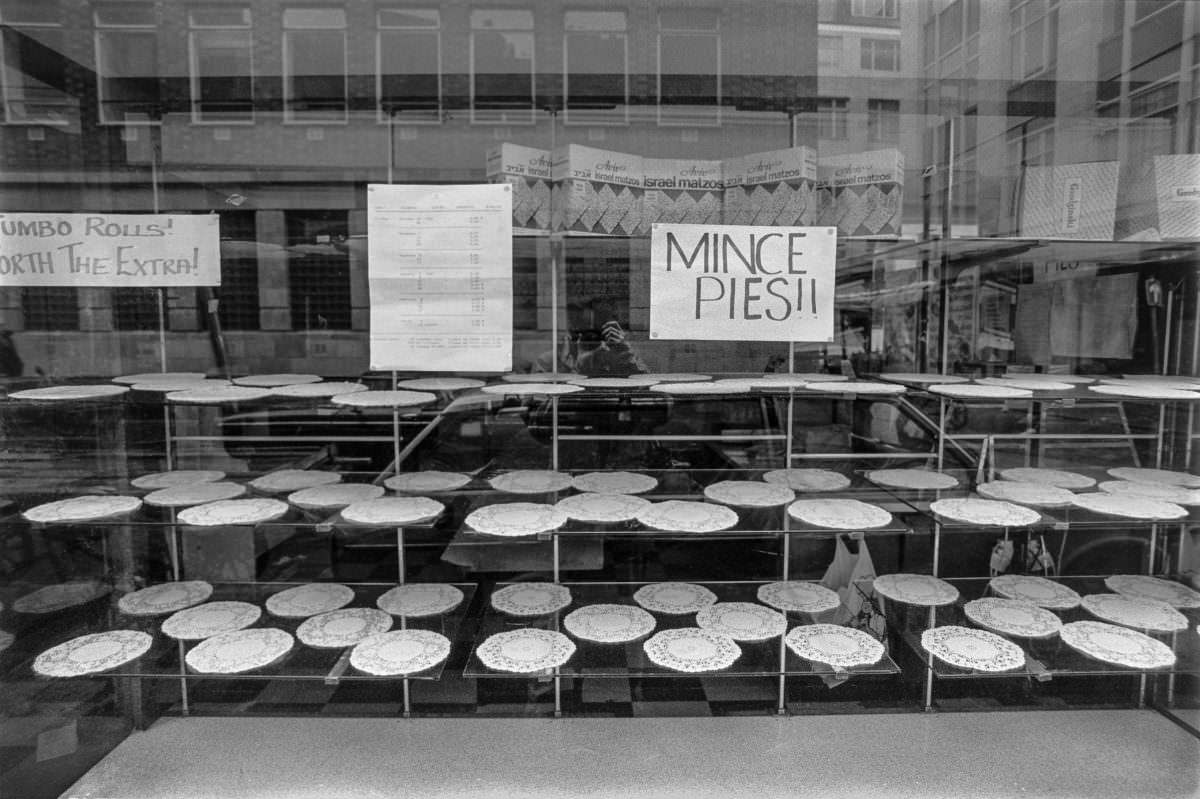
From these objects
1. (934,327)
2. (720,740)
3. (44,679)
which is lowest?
(720,740)

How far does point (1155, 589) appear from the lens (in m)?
2.26

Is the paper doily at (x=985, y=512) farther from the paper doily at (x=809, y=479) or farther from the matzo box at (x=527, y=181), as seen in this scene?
the matzo box at (x=527, y=181)

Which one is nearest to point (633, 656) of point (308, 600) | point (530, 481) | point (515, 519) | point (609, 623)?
point (609, 623)

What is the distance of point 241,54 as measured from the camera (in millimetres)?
2598

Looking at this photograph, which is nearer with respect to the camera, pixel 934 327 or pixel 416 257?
pixel 416 257

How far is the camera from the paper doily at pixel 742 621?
78.4 inches

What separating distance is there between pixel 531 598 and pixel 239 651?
90 centimetres

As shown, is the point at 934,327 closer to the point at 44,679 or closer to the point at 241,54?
the point at 241,54

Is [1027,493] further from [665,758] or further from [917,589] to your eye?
[665,758]

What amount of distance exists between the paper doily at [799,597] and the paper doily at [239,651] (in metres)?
1.59

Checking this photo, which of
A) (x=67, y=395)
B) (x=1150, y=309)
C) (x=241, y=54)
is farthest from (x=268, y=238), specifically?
(x=1150, y=309)

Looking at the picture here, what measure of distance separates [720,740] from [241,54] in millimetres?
3208

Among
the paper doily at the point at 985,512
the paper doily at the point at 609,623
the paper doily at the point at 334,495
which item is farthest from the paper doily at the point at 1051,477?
the paper doily at the point at 334,495

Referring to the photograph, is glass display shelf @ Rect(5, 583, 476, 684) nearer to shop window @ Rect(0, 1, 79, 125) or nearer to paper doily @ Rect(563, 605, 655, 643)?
paper doily @ Rect(563, 605, 655, 643)
